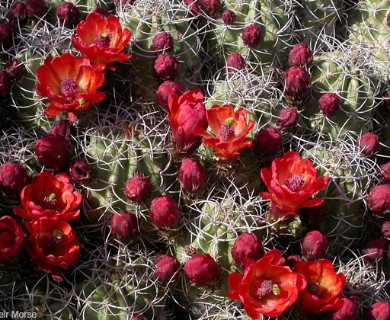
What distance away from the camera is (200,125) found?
7.88ft

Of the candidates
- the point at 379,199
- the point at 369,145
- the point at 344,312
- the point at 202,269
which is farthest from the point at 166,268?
the point at 369,145

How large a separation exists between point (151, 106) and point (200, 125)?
0.39 metres

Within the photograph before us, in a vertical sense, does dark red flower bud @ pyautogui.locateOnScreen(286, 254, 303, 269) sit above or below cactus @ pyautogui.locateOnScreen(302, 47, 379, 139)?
below

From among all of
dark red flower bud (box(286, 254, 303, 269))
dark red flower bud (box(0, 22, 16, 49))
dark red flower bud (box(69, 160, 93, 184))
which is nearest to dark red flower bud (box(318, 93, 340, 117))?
dark red flower bud (box(286, 254, 303, 269))

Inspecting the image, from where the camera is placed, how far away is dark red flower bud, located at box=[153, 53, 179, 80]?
2.61 metres

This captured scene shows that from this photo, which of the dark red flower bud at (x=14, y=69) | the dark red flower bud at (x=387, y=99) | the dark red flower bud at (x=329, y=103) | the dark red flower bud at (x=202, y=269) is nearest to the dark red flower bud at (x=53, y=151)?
the dark red flower bud at (x=14, y=69)

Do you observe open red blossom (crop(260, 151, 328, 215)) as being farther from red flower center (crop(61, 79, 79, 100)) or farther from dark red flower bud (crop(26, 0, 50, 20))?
dark red flower bud (crop(26, 0, 50, 20))

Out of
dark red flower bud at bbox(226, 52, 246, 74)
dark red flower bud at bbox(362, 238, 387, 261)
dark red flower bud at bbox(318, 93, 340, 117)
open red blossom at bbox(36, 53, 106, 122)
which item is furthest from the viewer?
dark red flower bud at bbox(226, 52, 246, 74)

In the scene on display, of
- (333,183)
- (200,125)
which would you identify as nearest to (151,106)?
(200,125)

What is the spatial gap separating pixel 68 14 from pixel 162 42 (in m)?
0.46

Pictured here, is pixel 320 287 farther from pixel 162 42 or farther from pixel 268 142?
Answer: pixel 162 42

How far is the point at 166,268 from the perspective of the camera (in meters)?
2.37

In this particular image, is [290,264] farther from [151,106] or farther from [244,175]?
[151,106]

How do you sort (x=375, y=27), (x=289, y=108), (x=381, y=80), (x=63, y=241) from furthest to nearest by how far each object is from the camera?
(x=375, y=27) < (x=381, y=80) < (x=289, y=108) < (x=63, y=241)
